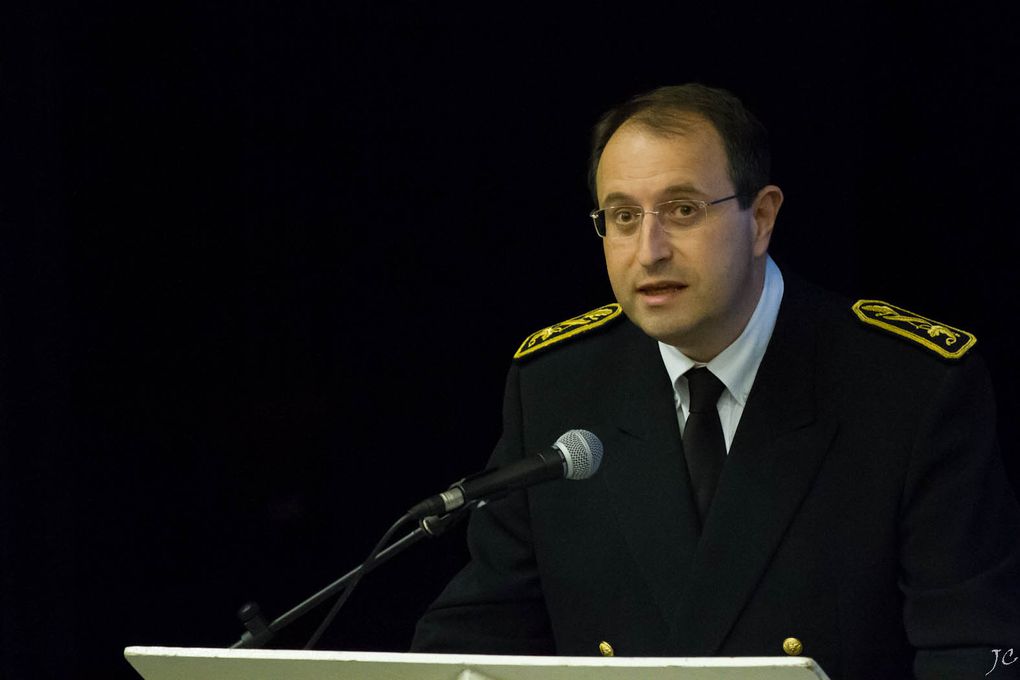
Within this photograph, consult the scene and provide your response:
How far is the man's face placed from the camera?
205 centimetres

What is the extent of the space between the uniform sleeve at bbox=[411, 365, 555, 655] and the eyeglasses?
406mm

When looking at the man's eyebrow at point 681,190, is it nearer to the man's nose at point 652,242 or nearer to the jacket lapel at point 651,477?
the man's nose at point 652,242

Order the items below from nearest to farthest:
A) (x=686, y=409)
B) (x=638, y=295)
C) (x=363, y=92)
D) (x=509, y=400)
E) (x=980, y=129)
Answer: (x=638, y=295), (x=686, y=409), (x=509, y=400), (x=980, y=129), (x=363, y=92)

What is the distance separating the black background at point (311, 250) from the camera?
9.38 ft

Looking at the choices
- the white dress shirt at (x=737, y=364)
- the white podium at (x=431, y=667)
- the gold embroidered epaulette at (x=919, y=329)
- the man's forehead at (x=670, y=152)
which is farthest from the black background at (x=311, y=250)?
the white podium at (x=431, y=667)

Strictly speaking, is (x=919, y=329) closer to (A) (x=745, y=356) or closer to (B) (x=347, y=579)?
(A) (x=745, y=356)

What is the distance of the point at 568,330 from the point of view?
2.44 metres

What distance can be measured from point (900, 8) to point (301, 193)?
4.36 ft

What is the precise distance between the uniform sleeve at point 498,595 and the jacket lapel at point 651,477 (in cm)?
18

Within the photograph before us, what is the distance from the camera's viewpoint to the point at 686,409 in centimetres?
224

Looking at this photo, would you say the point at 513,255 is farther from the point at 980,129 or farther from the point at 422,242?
the point at 980,129

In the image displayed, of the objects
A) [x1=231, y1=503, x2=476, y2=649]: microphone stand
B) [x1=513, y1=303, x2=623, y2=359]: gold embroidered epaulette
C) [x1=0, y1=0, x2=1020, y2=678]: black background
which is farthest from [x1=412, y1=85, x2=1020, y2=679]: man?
[x1=0, y1=0, x2=1020, y2=678]: black background

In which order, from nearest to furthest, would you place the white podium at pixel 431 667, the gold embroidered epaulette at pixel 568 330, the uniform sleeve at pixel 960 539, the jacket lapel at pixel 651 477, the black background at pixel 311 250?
the white podium at pixel 431 667 → the uniform sleeve at pixel 960 539 → the jacket lapel at pixel 651 477 → the gold embroidered epaulette at pixel 568 330 → the black background at pixel 311 250

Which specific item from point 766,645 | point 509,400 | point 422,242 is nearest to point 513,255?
point 422,242
